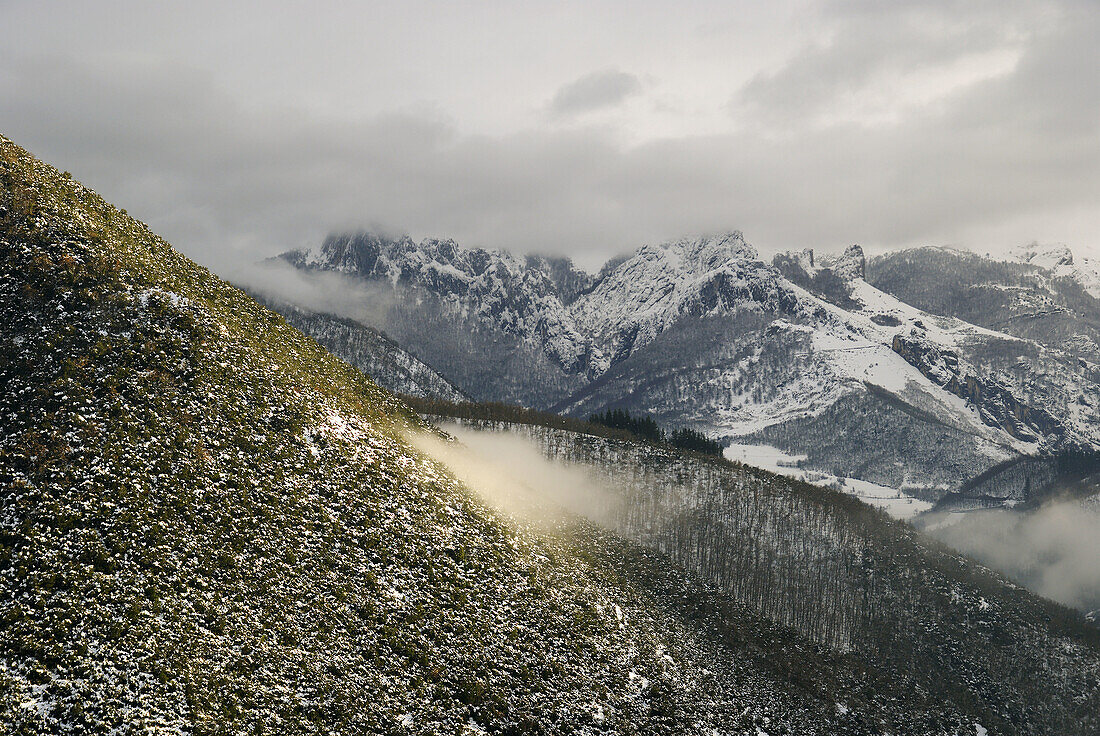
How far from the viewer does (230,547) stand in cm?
5384

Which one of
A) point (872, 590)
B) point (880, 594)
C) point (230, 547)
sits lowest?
point (880, 594)

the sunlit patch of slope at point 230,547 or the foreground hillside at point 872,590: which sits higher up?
the sunlit patch of slope at point 230,547

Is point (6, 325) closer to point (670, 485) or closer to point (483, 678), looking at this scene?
point (483, 678)

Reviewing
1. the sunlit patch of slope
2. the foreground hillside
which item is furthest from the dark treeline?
the sunlit patch of slope

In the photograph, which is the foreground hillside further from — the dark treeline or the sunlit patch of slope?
the sunlit patch of slope

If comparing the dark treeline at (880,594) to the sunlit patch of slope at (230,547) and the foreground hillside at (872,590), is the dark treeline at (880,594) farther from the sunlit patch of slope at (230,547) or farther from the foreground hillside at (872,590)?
the sunlit patch of slope at (230,547)

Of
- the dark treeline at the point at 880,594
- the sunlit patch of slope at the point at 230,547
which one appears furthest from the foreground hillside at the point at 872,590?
the sunlit patch of slope at the point at 230,547

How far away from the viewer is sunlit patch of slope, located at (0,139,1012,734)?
44344 millimetres

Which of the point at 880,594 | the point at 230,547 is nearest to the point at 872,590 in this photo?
the point at 880,594

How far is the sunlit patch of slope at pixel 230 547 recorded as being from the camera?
44.3 meters

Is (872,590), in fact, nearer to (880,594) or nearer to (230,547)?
(880,594)

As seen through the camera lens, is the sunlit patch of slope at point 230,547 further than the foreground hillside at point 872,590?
No

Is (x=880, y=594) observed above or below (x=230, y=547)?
below

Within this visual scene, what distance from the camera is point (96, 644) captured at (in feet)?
140
